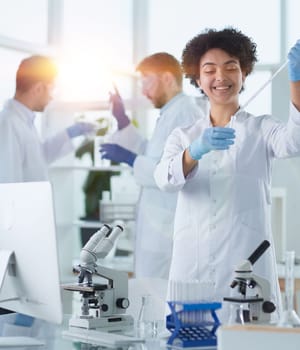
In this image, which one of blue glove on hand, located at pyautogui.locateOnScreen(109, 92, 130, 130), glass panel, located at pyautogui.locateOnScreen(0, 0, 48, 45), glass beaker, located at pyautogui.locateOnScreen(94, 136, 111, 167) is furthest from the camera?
glass beaker, located at pyautogui.locateOnScreen(94, 136, 111, 167)

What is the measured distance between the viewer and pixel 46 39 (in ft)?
15.3

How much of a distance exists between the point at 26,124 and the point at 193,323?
2.26 meters

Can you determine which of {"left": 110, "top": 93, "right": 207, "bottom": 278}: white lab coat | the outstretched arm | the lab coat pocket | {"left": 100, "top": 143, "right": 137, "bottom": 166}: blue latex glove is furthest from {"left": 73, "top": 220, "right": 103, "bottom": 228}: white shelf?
the outstretched arm

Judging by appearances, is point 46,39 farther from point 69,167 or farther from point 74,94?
point 69,167

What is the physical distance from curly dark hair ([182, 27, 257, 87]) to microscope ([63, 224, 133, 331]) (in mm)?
758

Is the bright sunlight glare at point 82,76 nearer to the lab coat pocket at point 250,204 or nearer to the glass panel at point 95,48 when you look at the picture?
the glass panel at point 95,48

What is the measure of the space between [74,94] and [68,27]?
44 centimetres

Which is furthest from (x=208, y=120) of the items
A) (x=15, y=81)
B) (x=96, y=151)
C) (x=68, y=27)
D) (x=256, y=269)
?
(x=68, y=27)

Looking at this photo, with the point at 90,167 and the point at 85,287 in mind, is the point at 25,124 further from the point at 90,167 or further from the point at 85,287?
the point at 85,287

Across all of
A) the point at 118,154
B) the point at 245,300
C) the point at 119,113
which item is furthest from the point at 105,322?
the point at 119,113

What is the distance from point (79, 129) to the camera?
4.33 m

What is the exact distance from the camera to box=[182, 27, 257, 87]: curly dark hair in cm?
246

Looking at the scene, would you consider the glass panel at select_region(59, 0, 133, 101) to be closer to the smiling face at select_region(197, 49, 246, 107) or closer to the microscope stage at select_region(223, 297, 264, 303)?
the smiling face at select_region(197, 49, 246, 107)

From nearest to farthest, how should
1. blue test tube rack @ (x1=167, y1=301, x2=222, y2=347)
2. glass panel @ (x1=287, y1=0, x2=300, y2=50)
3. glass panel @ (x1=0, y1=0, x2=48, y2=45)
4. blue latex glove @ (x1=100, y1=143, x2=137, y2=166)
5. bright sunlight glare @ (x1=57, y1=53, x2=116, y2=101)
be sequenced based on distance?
blue test tube rack @ (x1=167, y1=301, x2=222, y2=347)
blue latex glove @ (x1=100, y1=143, x2=137, y2=166)
glass panel @ (x1=0, y1=0, x2=48, y2=45)
bright sunlight glare @ (x1=57, y1=53, x2=116, y2=101)
glass panel @ (x1=287, y1=0, x2=300, y2=50)
